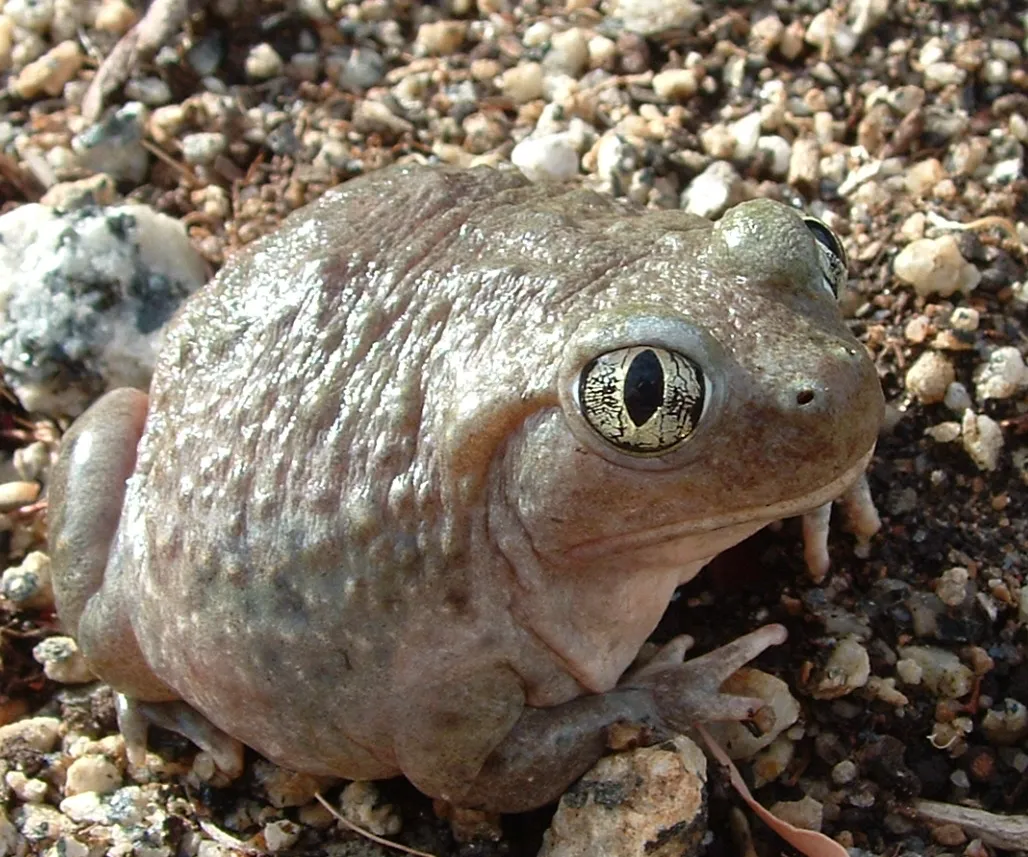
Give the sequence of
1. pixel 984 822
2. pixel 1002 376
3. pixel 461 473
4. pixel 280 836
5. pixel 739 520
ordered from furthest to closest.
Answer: pixel 1002 376, pixel 280 836, pixel 984 822, pixel 461 473, pixel 739 520

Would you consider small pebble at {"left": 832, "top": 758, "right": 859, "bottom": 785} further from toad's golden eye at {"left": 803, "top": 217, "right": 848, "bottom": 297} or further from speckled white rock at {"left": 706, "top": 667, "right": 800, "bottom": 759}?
toad's golden eye at {"left": 803, "top": 217, "right": 848, "bottom": 297}

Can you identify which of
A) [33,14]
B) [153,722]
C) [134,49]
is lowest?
[153,722]

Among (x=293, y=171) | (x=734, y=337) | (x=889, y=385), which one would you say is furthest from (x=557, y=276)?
(x=293, y=171)

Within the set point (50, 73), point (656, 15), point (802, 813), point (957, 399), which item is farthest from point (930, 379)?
point (50, 73)

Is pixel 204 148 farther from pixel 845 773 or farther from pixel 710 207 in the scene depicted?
pixel 845 773

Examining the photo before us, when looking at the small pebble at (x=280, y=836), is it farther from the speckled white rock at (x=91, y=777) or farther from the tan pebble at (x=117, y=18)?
the tan pebble at (x=117, y=18)

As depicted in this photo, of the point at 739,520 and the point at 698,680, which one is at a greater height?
the point at 739,520

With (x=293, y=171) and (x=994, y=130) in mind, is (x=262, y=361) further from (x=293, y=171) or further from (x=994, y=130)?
(x=994, y=130)
